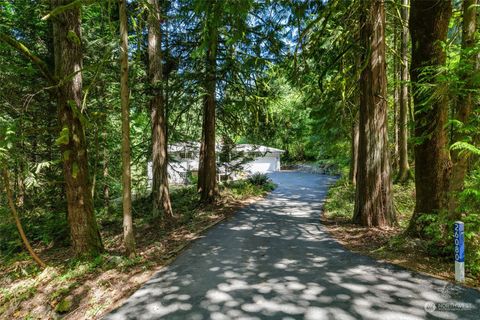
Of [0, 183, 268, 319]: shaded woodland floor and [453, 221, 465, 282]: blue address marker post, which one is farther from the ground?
[453, 221, 465, 282]: blue address marker post

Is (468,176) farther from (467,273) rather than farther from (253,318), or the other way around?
(253,318)

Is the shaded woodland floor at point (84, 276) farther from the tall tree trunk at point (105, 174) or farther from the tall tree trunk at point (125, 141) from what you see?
the tall tree trunk at point (105, 174)

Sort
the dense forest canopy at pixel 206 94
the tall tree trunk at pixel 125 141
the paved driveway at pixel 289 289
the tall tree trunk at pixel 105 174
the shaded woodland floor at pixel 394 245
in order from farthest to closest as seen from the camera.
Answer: the tall tree trunk at pixel 105 174 → the tall tree trunk at pixel 125 141 → the dense forest canopy at pixel 206 94 → the shaded woodland floor at pixel 394 245 → the paved driveway at pixel 289 289

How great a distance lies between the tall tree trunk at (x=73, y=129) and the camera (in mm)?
5336

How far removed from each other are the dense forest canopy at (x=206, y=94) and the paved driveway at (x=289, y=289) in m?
1.07

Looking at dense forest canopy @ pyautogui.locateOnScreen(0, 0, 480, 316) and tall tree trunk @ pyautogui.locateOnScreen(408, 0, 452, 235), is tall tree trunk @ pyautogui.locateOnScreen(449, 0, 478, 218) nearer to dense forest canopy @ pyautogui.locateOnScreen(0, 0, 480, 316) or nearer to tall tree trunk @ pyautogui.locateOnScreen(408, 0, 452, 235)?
dense forest canopy @ pyautogui.locateOnScreen(0, 0, 480, 316)

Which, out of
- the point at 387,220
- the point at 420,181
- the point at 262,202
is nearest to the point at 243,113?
the point at 262,202

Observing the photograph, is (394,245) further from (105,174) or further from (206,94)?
(105,174)

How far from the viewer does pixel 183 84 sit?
9.51 meters

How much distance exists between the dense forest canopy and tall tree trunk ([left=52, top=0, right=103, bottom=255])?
2 centimetres

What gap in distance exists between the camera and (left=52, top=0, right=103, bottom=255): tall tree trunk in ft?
17.5
